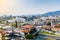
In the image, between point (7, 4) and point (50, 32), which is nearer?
point (50, 32)

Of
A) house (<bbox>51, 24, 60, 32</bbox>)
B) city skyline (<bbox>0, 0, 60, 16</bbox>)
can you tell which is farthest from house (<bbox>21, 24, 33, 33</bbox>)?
house (<bbox>51, 24, 60, 32</bbox>)

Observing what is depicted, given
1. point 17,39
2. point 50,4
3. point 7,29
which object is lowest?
point 17,39

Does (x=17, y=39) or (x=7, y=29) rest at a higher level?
(x=7, y=29)

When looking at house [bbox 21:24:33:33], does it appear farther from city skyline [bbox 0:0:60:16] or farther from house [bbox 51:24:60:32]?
house [bbox 51:24:60:32]

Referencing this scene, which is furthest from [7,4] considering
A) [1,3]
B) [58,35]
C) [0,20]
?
[58,35]

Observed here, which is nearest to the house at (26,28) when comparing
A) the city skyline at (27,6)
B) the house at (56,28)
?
the city skyline at (27,6)

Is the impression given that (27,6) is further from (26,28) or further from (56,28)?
(56,28)

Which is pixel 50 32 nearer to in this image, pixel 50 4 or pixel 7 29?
pixel 50 4

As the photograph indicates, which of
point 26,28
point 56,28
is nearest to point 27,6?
point 26,28
